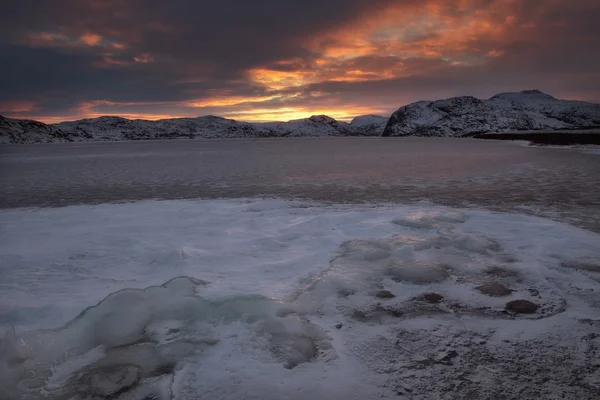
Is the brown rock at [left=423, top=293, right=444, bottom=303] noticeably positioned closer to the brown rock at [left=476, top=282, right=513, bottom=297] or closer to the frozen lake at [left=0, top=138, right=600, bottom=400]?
the frozen lake at [left=0, top=138, right=600, bottom=400]

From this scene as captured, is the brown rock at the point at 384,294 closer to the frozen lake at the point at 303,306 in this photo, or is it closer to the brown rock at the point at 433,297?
the frozen lake at the point at 303,306

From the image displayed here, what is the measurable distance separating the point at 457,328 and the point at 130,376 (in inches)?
125

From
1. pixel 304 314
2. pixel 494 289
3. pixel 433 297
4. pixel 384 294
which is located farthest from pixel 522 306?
pixel 304 314

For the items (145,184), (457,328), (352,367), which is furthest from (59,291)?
(145,184)

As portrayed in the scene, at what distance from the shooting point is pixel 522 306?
428cm

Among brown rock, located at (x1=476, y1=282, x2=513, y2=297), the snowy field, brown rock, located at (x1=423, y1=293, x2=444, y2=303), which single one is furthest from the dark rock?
brown rock, located at (x1=476, y1=282, x2=513, y2=297)

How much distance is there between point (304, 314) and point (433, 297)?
165 cm

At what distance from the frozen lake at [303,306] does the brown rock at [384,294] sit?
0.09 ft

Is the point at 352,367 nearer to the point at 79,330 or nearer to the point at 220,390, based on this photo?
the point at 220,390

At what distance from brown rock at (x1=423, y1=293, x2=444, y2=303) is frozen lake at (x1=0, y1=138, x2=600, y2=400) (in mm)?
36

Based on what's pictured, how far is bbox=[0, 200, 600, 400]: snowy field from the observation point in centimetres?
307

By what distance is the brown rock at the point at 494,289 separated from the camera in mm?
4617

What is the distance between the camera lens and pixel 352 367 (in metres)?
3.27

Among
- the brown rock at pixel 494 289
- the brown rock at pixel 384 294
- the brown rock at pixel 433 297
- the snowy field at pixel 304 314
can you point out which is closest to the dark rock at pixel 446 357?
the snowy field at pixel 304 314
